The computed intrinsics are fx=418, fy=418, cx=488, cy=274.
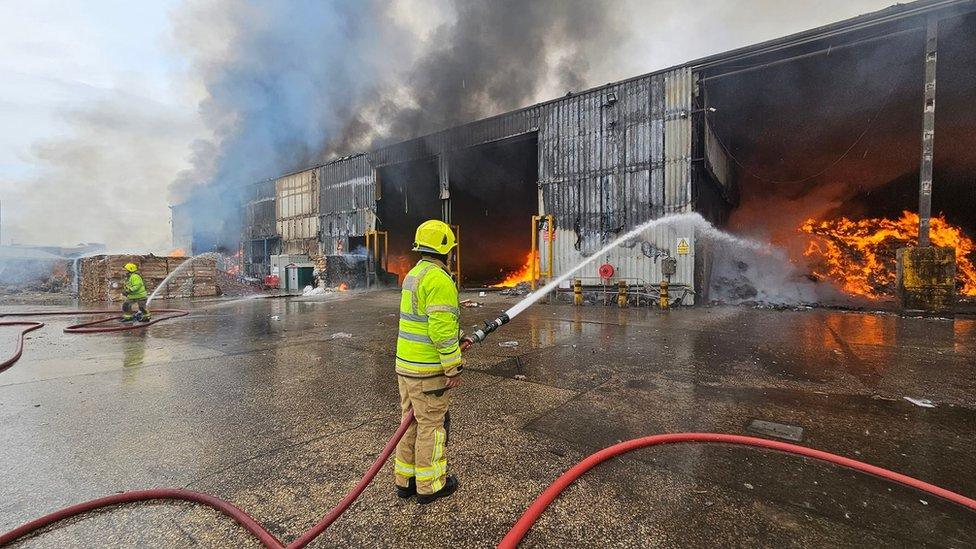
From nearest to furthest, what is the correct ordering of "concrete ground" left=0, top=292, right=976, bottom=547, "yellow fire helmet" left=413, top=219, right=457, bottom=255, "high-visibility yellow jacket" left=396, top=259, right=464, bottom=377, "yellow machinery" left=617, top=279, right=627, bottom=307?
"concrete ground" left=0, top=292, right=976, bottom=547 → "high-visibility yellow jacket" left=396, top=259, right=464, bottom=377 → "yellow fire helmet" left=413, top=219, right=457, bottom=255 → "yellow machinery" left=617, top=279, right=627, bottom=307

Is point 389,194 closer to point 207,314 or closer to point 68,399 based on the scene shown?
point 207,314

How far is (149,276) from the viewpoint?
17.7 m

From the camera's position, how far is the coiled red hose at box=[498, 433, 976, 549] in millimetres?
2248

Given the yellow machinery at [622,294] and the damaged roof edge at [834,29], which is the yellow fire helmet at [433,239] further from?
the damaged roof edge at [834,29]

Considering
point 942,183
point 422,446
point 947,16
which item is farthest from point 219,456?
point 942,183

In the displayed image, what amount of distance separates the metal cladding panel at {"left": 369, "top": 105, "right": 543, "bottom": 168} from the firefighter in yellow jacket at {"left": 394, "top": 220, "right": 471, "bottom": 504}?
1516cm

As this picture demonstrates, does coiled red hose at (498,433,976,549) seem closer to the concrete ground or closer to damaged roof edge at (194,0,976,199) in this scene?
the concrete ground

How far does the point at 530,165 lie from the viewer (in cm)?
2209

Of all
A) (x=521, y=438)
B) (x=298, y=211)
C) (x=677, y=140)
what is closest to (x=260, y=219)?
(x=298, y=211)

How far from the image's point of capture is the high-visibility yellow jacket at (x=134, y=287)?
10.2 metres

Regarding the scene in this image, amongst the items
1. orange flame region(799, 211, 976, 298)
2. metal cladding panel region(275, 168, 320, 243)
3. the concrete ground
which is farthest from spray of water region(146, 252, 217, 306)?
orange flame region(799, 211, 976, 298)

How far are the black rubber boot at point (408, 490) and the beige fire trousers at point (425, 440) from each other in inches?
1.0

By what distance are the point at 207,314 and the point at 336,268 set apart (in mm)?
10638

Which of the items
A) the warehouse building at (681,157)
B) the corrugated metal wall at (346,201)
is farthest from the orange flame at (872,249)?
the corrugated metal wall at (346,201)
